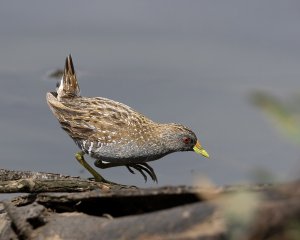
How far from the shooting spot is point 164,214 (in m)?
3.28

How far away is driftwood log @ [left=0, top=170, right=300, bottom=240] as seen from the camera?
221cm

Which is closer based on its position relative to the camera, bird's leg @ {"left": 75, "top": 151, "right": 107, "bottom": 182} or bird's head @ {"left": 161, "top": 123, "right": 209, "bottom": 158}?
bird's leg @ {"left": 75, "top": 151, "right": 107, "bottom": 182}

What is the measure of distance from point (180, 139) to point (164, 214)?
864 cm

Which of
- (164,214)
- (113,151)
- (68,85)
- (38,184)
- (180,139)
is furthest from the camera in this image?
(68,85)

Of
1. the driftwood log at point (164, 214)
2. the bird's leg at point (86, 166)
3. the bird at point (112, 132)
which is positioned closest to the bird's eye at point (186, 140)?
the bird at point (112, 132)

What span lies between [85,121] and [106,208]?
6.97 meters

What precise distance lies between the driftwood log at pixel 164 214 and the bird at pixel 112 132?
16.3 ft

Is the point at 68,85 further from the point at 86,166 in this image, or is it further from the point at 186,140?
the point at 186,140

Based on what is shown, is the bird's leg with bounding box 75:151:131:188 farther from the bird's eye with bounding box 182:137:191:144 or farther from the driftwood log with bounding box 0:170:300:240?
the driftwood log with bounding box 0:170:300:240

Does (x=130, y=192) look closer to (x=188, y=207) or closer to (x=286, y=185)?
(x=188, y=207)

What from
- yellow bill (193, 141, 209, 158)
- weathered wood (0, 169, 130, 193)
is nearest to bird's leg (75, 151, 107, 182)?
yellow bill (193, 141, 209, 158)

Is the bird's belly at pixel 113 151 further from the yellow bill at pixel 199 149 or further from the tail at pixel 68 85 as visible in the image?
the yellow bill at pixel 199 149

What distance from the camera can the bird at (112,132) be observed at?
1091 centimetres

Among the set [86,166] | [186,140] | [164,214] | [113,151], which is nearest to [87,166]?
[86,166]
